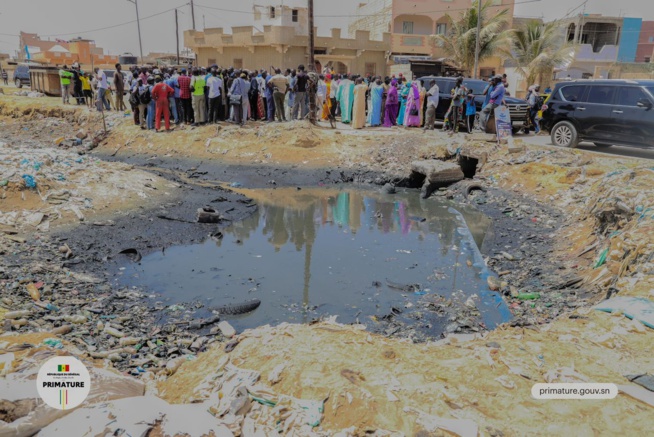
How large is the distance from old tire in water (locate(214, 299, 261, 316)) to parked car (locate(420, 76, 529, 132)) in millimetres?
11089

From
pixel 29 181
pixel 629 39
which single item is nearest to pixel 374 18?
pixel 629 39

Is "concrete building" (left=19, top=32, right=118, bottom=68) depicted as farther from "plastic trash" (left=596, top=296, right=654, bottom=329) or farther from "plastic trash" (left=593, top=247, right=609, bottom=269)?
"plastic trash" (left=596, top=296, right=654, bottom=329)

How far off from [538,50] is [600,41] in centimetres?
1608

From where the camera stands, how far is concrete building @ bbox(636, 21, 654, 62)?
128ft

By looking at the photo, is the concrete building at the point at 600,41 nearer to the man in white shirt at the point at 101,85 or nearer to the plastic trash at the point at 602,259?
the man in white shirt at the point at 101,85

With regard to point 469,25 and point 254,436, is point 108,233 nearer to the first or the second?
point 254,436

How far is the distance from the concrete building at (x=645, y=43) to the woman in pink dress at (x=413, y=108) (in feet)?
110

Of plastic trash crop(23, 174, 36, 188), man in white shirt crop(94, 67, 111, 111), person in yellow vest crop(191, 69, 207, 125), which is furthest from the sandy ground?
man in white shirt crop(94, 67, 111, 111)

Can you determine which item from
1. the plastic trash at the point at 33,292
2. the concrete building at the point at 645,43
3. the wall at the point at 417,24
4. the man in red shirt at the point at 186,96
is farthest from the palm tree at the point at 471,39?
the plastic trash at the point at 33,292

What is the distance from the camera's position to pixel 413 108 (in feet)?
51.6

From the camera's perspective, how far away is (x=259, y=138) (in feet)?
48.2

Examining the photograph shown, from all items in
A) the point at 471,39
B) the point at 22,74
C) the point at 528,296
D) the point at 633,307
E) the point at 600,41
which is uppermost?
the point at 600,41

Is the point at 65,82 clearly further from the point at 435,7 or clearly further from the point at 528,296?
the point at 435,7

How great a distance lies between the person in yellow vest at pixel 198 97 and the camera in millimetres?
14852
